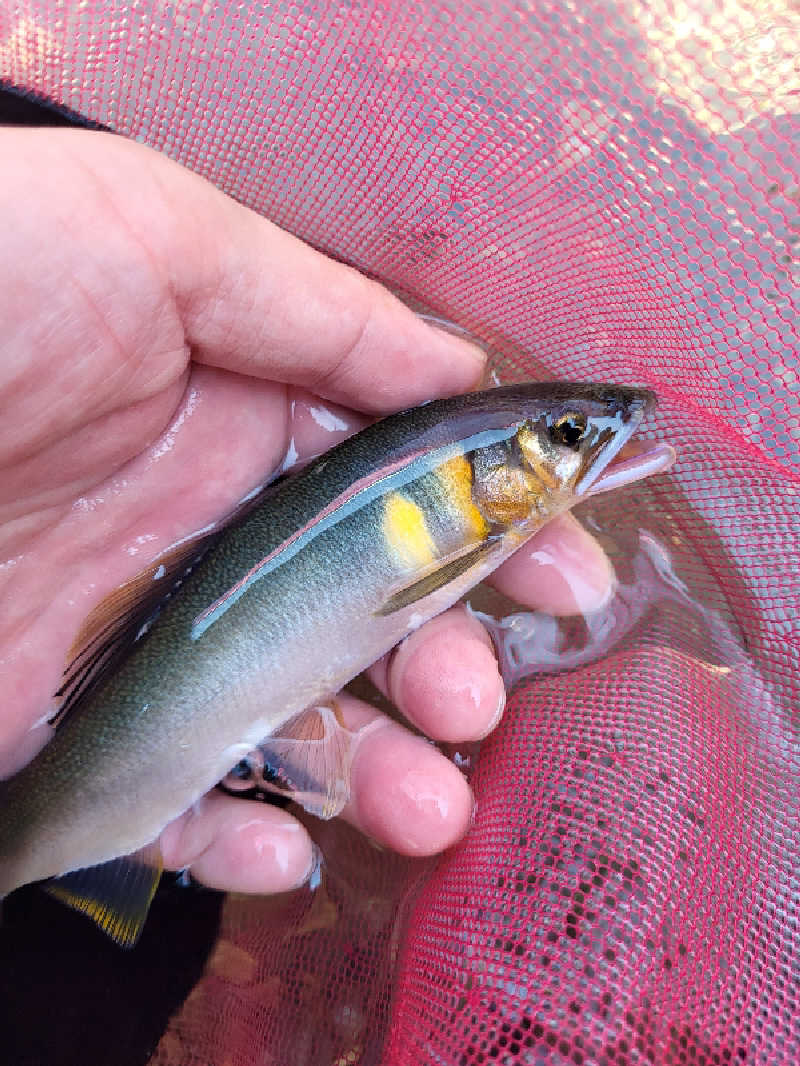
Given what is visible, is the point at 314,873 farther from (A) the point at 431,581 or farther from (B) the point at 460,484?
(B) the point at 460,484

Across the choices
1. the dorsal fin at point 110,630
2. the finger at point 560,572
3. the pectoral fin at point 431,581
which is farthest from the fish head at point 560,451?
the dorsal fin at point 110,630

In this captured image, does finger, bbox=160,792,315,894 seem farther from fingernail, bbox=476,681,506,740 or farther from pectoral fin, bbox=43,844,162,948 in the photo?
fingernail, bbox=476,681,506,740

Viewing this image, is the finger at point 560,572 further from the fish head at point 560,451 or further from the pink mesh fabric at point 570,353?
the fish head at point 560,451

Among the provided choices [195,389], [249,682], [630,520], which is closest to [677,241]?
[630,520]

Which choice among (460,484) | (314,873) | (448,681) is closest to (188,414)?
(460,484)

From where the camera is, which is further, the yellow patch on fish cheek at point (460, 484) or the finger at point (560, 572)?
the finger at point (560, 572)

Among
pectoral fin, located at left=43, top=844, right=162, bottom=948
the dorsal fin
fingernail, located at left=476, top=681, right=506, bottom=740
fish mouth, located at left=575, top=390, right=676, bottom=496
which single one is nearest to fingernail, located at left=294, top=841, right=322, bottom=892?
pectoral fin, located at left=43, top=844, right=162, bottom=948
